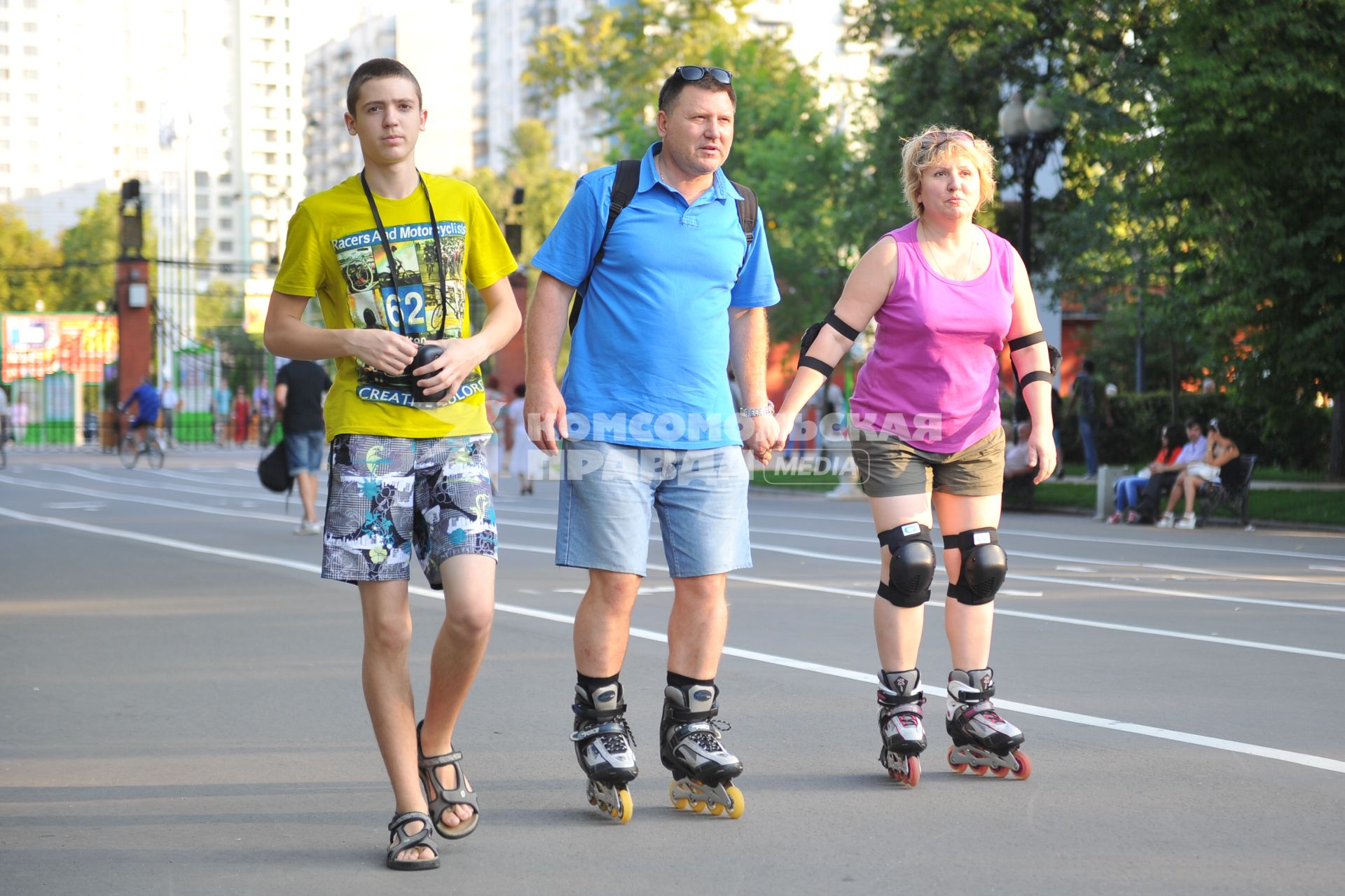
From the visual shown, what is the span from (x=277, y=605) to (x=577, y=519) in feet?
19.0

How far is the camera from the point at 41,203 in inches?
6407

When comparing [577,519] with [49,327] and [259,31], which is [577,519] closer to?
[49,327]

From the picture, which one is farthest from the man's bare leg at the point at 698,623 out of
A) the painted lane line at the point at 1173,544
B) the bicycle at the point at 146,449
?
the bicycle at the point at 146,449

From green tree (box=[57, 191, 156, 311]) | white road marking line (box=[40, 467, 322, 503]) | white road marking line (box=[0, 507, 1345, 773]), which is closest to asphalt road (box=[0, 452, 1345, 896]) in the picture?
white road marking line (box=[0, 507, 1345, 773])

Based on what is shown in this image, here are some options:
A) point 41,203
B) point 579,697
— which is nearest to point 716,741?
point 579,697

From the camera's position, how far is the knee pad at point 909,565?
5344 mm

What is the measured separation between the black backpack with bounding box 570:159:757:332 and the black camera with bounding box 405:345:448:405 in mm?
591

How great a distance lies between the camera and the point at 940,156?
5395mm

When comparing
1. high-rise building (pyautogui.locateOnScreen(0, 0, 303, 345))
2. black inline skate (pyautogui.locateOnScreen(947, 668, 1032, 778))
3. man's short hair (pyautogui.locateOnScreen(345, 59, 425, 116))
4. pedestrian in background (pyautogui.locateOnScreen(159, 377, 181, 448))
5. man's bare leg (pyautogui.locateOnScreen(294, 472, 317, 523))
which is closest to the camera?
man's short hair (pyautogui.locateOnScreen(345, 59, 425, 116))

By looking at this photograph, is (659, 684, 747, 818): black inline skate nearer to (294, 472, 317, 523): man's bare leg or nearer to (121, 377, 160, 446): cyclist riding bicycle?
(294, 472, 317, 523): man's bare leg

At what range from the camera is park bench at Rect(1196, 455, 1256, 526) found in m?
17.5

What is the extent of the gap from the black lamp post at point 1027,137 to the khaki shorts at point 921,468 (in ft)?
50.6

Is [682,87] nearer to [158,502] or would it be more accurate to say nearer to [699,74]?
[699,74]

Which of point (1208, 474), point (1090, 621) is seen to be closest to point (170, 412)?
point (1208, 474)
